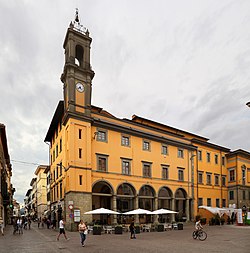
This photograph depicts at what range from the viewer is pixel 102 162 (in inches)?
1503

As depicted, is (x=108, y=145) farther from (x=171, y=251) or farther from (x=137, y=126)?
(x=171, y=251)

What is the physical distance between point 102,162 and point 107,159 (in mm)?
744

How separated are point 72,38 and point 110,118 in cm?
1102

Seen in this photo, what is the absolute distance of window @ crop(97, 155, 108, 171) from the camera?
37.6 metres

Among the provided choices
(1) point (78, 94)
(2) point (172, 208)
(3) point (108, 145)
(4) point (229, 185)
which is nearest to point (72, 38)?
(1) point (78, 94)

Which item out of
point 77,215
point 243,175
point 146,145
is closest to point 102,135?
point 146,145

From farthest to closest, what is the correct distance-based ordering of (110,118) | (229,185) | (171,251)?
(229,185)
(110,118)
(171,251)

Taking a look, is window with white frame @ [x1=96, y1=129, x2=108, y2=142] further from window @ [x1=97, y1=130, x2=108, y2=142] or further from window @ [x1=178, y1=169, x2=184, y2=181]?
window @ [x1=178, y1=169, x2=184, y2=181]

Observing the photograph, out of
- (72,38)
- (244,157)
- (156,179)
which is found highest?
(72,38)

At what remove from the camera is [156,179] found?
1729 inches

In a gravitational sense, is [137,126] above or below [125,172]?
above

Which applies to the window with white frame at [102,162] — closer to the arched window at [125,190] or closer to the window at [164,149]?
the arched window at [125,190]

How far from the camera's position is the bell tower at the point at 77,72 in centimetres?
3650

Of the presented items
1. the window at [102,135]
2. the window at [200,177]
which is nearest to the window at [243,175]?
the window at [200,177]
